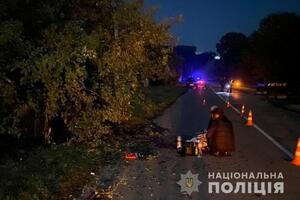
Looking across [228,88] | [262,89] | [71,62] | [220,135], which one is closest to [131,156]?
[220,135]

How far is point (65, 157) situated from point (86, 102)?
2.30 m

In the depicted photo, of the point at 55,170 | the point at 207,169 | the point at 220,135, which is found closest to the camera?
the point at 55,170

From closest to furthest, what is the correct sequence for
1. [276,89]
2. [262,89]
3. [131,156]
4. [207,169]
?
[207,169] → [131,156] → [276,89] → [262,89]

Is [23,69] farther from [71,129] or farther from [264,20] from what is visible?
[264,20]

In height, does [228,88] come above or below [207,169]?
above

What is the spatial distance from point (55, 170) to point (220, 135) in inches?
165

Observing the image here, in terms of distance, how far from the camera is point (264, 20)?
224ft

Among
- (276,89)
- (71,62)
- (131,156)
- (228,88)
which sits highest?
(228,88)

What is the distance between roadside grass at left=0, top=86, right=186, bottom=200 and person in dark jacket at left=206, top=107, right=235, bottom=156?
2236 mm

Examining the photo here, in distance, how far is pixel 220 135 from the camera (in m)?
12.9

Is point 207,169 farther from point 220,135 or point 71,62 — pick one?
point 71,62

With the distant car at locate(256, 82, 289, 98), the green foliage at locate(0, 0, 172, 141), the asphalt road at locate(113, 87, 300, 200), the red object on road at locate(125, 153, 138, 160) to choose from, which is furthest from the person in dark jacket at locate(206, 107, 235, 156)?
the distant car at locate(256, 82, 289, 98)

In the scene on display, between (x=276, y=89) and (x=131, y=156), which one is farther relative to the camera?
(x=276, y=89)

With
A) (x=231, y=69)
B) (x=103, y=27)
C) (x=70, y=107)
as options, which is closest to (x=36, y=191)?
(x=70, y=107)
